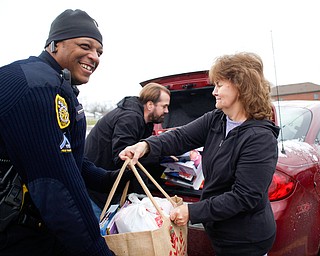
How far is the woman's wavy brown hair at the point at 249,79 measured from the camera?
1.51 metres

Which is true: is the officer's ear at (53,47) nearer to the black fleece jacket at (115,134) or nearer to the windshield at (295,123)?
the black fleece jacket at (115,134)

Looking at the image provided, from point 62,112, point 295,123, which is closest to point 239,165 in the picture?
point 62,112

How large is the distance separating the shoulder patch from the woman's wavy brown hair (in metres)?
0.88

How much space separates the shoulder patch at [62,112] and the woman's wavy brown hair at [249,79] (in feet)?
2.90

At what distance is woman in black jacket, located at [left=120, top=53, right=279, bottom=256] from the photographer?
141 centimetres

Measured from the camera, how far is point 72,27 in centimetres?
129

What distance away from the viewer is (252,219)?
1.49 m

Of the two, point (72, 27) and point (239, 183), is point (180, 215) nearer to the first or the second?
point (239, 183)

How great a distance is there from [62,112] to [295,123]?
7.83 feet

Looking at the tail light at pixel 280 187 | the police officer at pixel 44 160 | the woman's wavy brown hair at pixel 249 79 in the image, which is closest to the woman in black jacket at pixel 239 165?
the woman's wavy brown hair at pixel 249 79

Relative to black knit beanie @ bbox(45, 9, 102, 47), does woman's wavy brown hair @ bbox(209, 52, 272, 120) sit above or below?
below

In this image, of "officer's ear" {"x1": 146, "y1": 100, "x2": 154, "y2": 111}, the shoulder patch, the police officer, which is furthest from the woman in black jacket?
"officer's ear" {"x1": 146, "y1": 100, "x2": 154, "y2": 111}

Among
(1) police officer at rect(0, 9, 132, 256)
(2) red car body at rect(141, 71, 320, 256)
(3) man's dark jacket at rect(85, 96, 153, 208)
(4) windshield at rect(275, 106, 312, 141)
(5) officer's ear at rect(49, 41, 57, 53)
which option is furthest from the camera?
(4) windshield at rect(275, 106, 312, 141)

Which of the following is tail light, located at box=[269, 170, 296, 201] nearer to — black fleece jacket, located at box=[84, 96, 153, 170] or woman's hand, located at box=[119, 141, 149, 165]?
woman's hand, located at box=[119, 141, 149, 165]
